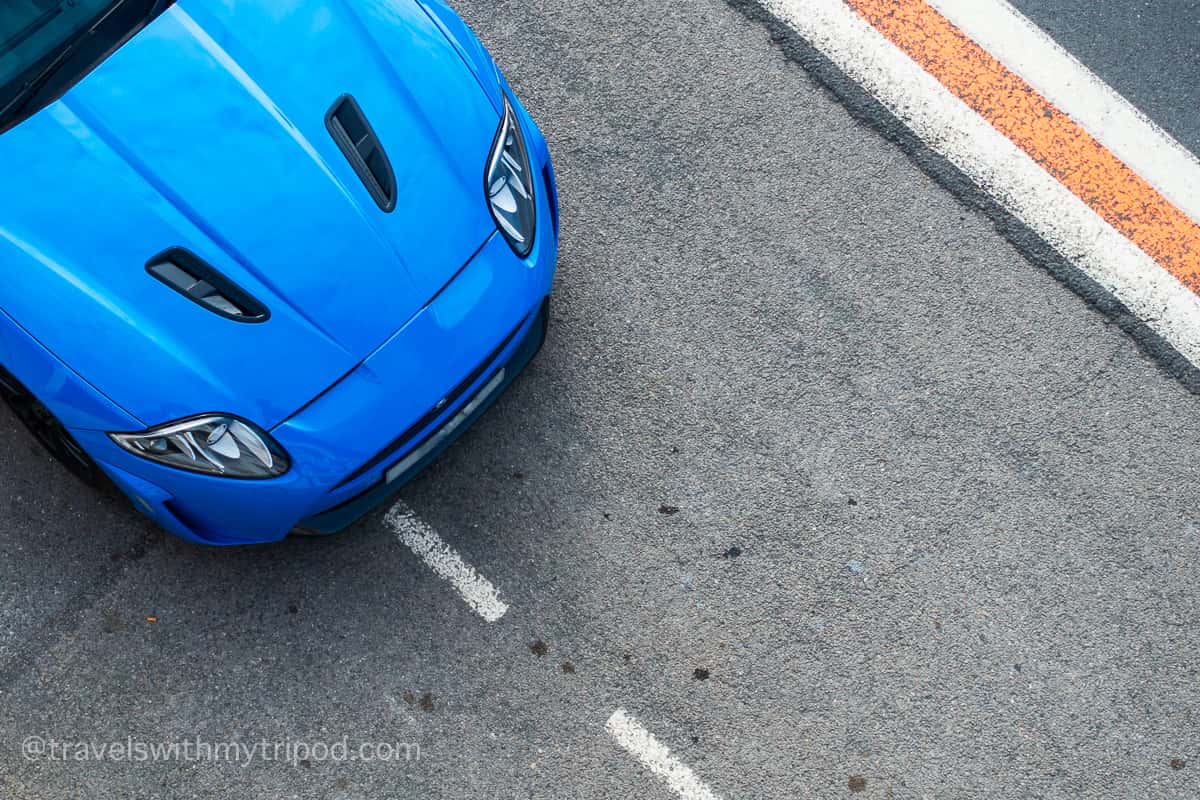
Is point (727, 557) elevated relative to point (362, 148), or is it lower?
lower

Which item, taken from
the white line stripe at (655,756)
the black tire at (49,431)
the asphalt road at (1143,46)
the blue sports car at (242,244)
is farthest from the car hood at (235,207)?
the asphalt road at (1143,46)

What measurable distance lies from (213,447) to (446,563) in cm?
102

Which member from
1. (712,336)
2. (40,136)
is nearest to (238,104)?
(40,136)

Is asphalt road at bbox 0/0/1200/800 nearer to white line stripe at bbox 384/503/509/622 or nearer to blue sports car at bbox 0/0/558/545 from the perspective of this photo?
white line stripe at bbox 384/503/509/622

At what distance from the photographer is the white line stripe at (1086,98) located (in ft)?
15.2

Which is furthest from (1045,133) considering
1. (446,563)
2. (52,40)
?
(52,40)

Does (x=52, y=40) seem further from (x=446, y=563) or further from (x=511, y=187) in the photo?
(x=446, y=563)

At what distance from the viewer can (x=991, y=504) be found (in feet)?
13.8

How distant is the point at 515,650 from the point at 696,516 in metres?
0.81

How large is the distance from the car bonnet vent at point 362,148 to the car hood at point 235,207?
25 millimetres

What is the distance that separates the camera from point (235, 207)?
3.28m

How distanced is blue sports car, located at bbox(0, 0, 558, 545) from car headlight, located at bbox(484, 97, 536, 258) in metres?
0.02

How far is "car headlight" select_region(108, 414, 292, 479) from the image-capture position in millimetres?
3275

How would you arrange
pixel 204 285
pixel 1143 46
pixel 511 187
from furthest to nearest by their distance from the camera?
pixel 1143 46 → pixel 511 187 → pixel 204 285
